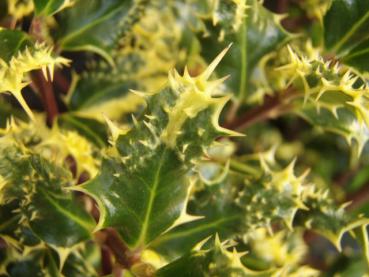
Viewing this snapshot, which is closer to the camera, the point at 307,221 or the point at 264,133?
the point at 307,221

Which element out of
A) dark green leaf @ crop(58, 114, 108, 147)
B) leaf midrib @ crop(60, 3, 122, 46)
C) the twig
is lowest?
the twig

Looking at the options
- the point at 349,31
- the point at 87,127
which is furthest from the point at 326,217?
the point at 87,127

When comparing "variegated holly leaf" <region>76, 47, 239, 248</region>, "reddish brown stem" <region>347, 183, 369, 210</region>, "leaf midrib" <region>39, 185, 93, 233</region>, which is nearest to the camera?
"variegated holly leaf" <region>76, 47, 239, 248</region>

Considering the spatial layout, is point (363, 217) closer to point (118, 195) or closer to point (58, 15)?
point (118, 195)

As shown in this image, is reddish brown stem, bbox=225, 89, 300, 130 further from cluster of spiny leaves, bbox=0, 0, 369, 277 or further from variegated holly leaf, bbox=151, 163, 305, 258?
variegated holly leaf, bbox=151, 163, 305, 258

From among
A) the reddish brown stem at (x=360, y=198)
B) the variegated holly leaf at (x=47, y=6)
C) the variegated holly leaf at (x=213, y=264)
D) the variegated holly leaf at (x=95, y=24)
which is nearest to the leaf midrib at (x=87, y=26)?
the variegated holly leaf at (x=95, y=24)

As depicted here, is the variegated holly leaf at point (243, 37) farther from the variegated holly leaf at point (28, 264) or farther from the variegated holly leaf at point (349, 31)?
the variegated holly leaf at point (28, 264)

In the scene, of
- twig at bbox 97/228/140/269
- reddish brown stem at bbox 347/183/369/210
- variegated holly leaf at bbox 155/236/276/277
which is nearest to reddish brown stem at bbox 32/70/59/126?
twig at bbox 97/228/140/269

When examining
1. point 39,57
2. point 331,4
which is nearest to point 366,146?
point 331,4
